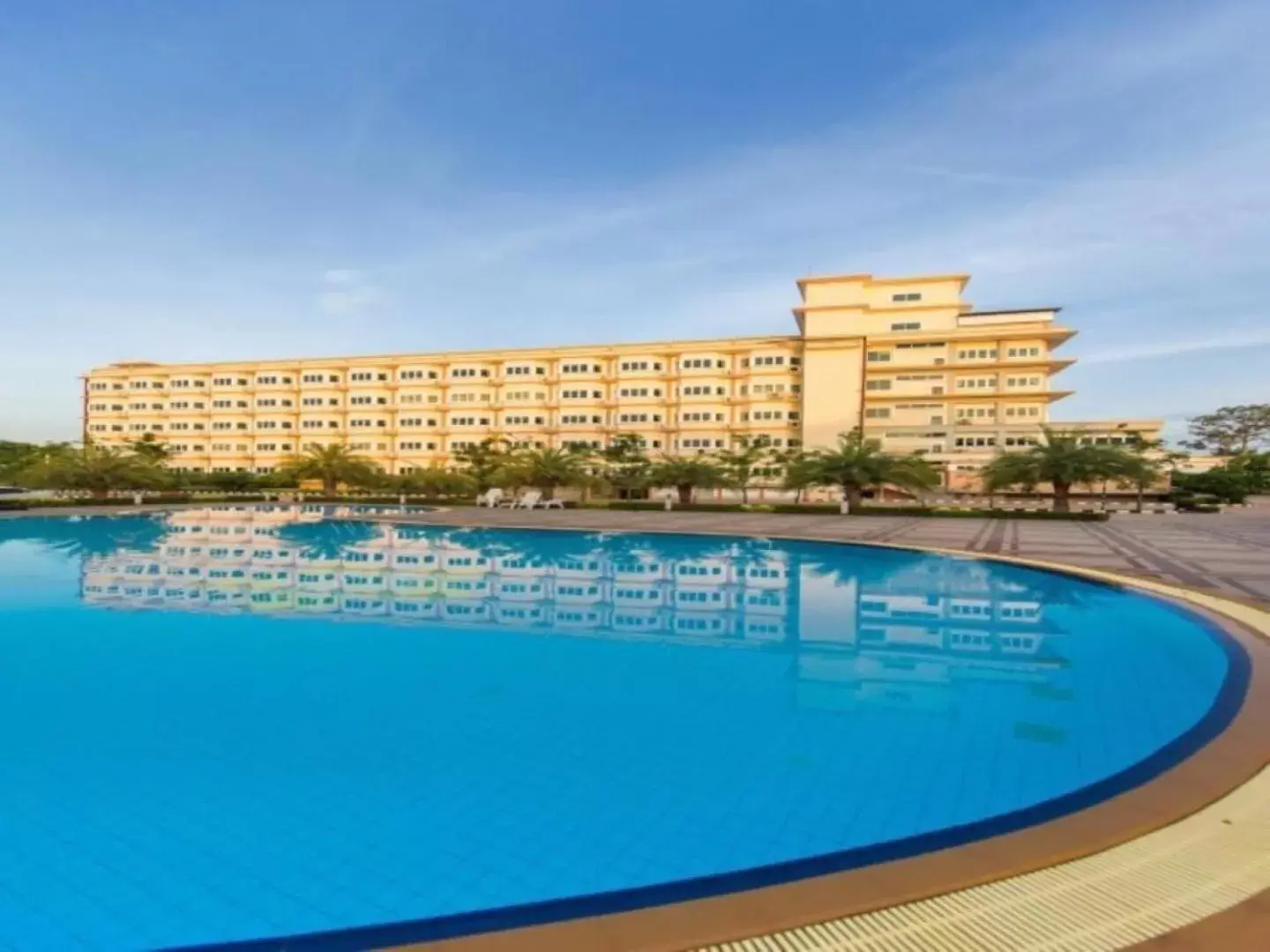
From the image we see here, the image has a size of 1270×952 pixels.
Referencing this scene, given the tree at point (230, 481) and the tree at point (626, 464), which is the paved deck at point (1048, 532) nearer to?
the tree at point (626, 464)

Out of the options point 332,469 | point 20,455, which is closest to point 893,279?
point 332,469

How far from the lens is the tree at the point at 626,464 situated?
4475 centimetres

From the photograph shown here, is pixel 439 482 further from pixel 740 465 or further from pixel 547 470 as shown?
pixel 740 465

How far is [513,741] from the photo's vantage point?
20.8 ft

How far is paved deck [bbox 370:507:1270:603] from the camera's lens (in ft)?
51.2

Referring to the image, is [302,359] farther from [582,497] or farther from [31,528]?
[31,528]

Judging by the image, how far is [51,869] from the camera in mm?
4246

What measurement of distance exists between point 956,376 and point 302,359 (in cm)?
5649

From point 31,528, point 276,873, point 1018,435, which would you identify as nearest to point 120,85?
point 31,528

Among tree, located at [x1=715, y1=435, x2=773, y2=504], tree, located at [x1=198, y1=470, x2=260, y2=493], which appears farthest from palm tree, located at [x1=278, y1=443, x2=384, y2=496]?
tree, located at [x1=715, y1=435, x2=773, y2=504]

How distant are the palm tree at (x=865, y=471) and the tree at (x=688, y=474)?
6351 millimetres

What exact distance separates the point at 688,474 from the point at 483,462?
1617cm

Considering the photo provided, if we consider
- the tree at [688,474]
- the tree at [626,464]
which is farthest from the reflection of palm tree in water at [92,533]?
the tree at [626,464]

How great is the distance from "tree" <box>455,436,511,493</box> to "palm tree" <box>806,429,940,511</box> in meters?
20.6
